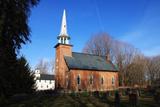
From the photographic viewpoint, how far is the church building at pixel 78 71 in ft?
141

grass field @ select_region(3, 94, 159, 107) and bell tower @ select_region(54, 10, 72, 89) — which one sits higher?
bell tower @ select_region(54, 10, 72, 89)

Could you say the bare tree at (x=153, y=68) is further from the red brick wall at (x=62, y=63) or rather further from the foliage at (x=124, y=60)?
the red brick wall at (x=62, y=63)

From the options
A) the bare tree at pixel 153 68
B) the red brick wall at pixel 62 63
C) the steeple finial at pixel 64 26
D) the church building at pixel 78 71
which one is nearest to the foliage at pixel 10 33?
the church building at pixel 78 71

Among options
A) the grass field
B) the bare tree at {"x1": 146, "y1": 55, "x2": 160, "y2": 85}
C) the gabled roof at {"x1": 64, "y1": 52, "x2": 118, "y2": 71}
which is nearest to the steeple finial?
the gabled roof at {"x1": 64, "y1": 52, "x2": 118, "y2": 71}

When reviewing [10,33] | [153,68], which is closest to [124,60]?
[153,68]

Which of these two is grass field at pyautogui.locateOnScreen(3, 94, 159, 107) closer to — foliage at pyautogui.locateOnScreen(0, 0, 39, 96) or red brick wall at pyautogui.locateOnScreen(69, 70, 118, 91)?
foliage at pyautogui.locateOnScreen(0, 0, 39, 96)

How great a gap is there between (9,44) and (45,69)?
3844 inches

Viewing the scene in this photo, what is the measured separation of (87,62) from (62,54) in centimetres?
685

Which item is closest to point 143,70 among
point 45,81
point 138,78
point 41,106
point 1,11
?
point 138,78

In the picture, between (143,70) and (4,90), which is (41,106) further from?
(143,70)

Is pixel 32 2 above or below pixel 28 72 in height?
above

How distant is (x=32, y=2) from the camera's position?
15.2m

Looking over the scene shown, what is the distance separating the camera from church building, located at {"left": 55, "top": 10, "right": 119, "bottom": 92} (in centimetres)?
4312

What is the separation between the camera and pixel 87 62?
1873 inches
